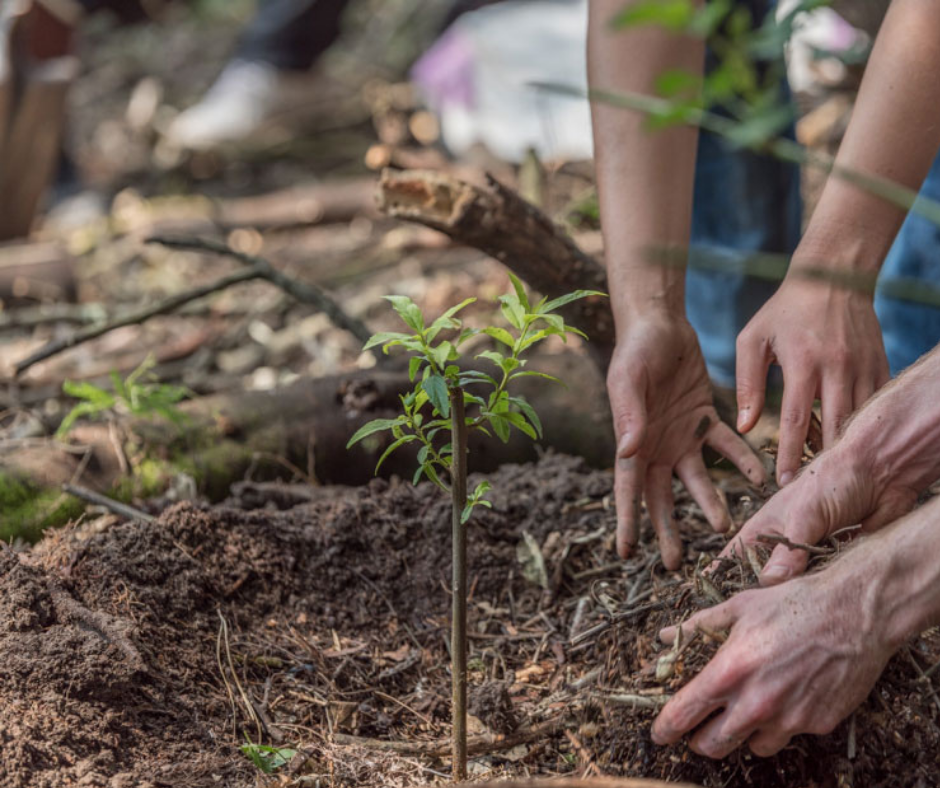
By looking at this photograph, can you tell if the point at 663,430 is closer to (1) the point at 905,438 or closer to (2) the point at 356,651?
(1) the point at 905,438

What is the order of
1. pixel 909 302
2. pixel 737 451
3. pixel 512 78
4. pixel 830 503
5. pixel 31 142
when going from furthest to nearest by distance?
pixel 512 78
pixel 31 142
pixel 909 302
pixel 737 451
pixel 830 503

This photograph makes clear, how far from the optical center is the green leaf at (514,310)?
148 centimetres

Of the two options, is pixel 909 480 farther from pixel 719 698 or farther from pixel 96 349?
pixel 96 349

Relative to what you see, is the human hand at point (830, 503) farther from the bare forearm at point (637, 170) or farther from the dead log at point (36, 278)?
the dead log at point (36, 278)

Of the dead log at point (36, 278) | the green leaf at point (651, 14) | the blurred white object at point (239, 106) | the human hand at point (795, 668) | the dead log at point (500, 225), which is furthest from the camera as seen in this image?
the blurred white object at point (239, 106)

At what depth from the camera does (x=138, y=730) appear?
1528 mm

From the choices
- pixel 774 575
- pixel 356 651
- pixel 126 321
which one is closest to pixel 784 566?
pixel 774 575

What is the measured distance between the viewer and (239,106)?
702cm

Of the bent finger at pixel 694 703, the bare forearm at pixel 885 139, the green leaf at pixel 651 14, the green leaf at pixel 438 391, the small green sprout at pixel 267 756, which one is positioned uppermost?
the green leaf at pixel 651 14

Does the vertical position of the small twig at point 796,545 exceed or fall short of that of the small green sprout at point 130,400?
it exceeds it

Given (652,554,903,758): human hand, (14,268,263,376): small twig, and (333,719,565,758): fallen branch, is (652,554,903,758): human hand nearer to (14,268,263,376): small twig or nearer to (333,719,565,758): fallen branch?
(333,719,565,758): fallen branch

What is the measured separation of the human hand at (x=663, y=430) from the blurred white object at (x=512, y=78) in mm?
3402

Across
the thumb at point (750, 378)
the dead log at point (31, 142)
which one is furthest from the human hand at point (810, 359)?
the dead log at point (31, 142)

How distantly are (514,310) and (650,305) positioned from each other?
0.64 meters
